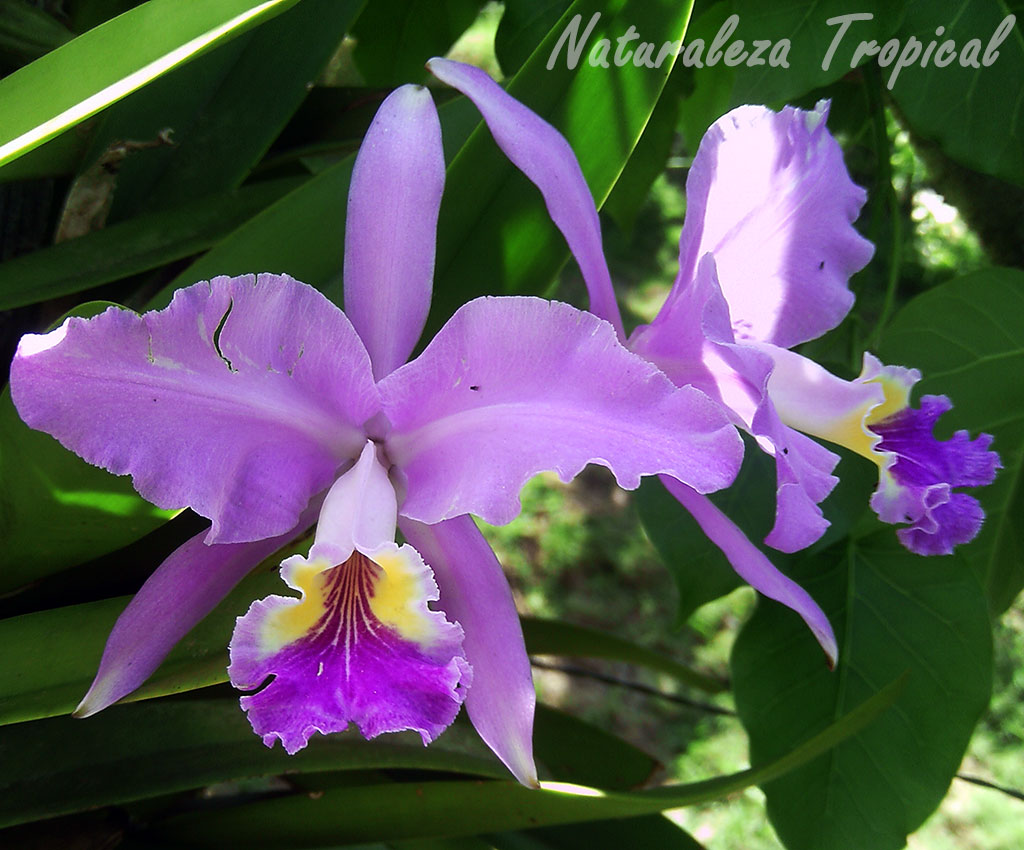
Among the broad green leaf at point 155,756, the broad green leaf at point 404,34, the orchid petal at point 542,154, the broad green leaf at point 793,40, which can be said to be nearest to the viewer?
the orchid petal at point 542,154

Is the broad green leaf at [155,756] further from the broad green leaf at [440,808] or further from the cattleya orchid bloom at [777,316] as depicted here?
the cattleya orchid bloom at [777,316]

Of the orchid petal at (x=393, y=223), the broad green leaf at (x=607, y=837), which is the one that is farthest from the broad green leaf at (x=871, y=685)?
the orchid petal at (x=393, y=223)

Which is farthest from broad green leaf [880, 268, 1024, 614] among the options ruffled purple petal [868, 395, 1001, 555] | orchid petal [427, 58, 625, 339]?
orchid petal [427, 58, 625, 339]

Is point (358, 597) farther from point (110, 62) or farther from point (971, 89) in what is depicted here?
point (971, 89)

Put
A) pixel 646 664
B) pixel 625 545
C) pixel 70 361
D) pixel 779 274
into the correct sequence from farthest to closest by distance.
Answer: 1. pixel 625 545
2. pixel 646 664
3. pixel 779 274
4. pixel 70 361

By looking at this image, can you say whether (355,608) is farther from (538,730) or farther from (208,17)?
(538,730)

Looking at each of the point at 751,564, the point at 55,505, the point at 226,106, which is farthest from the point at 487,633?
the point at 226,106

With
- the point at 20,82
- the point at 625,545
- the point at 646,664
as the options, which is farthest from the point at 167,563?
the point at 625,545
